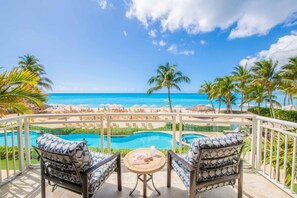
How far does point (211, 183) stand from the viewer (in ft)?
5.02

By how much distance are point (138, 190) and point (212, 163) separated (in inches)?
49.0

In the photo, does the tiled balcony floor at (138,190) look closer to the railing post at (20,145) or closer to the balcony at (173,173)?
the balcony at (173,173)

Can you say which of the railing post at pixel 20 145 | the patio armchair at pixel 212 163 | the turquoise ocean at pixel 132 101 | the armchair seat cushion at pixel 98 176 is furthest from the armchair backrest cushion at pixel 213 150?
the turquoise ocean at pixel 132 101

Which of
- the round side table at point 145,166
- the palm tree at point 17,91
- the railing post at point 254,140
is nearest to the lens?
the round side table at point 145,166

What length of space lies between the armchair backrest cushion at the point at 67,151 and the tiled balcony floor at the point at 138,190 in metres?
0.88

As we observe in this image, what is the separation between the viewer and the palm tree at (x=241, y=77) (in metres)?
17.7

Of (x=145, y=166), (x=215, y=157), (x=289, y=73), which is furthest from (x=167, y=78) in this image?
(x=215, y=157)

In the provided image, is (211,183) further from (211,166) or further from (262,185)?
(262,185)

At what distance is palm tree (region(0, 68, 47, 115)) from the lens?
2465mm

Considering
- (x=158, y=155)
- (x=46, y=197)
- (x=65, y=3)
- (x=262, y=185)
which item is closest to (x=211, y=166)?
→ (x=158, y=155)

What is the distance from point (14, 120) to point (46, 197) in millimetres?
1433

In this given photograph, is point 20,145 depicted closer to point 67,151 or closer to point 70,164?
point 70,164

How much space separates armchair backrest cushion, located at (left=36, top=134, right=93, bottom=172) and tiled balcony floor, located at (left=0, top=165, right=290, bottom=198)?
88 centimetres

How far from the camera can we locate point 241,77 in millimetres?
17812
